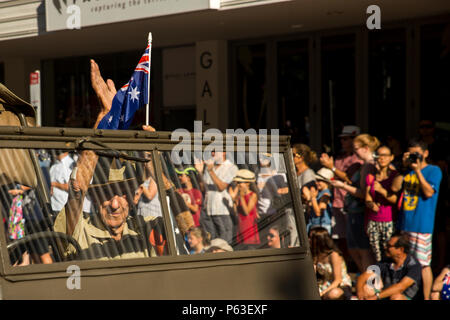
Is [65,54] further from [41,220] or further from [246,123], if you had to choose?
[41,220]

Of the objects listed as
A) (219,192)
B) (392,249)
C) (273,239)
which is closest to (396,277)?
A: (392,249)

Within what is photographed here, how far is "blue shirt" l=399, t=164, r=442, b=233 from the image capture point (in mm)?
9055

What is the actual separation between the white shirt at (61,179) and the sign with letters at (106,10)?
899 cm

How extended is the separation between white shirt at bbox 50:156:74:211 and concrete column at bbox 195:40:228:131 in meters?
11.8

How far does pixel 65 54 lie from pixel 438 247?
11008 millimetres

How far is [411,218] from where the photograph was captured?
912cm

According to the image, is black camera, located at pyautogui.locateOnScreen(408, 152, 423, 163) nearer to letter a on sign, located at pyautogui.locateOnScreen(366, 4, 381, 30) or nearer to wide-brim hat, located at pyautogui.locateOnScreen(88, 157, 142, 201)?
letter a on sign, located at pyautogui.locateOnScreen(366, 4, 381, 30)

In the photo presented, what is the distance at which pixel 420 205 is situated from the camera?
9.09 meters

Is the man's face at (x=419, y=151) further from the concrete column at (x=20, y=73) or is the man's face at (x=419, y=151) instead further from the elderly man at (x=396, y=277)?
the concrete column at (x=20, y=73)

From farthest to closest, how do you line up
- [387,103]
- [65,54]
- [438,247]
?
[65,54], [387,103], [438,247]

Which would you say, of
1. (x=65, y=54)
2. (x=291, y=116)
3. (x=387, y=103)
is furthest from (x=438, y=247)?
(x=65, y=54)

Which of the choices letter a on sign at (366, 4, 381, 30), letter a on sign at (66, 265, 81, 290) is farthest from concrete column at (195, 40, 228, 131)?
letter a on sign at (66, 265, 81, 290)

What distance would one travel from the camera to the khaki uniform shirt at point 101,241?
3852 mm

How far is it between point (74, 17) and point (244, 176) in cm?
1067
